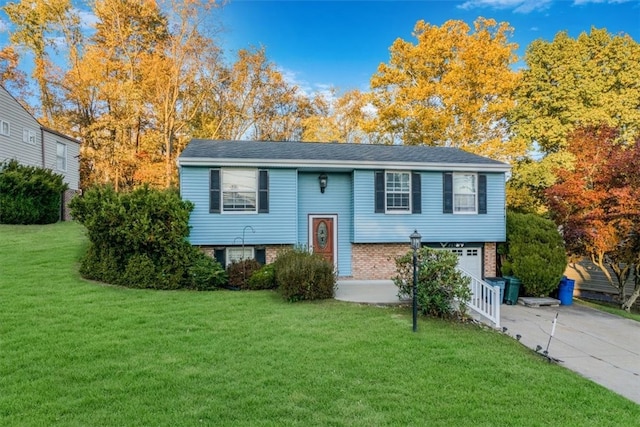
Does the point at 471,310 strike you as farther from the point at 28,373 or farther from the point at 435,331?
the point at 28,373

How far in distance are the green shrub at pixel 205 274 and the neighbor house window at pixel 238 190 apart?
1.61 m

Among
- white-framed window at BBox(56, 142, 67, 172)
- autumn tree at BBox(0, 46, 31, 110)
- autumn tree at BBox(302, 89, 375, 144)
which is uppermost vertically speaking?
autumn tree at BBox(0, 46, 31, 110)

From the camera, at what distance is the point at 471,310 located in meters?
8.56

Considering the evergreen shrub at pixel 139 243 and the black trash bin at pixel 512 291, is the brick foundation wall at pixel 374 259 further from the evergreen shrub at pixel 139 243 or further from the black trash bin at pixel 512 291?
the evergreen shrub at pixel 139 243

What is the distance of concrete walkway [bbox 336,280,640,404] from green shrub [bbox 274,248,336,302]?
2.12ft

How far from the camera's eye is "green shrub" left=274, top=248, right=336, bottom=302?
8.98 m

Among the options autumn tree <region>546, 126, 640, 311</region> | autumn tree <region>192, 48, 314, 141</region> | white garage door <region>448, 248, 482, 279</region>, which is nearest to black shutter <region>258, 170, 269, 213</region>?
white garage door <region>448, 248, 482, 279</region>

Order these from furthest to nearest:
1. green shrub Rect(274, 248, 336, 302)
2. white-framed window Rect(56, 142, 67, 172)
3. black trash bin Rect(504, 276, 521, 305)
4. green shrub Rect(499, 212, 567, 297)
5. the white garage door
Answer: white-framed window Rect(56, 142, 67, 172) < the white garage door < green shrub Rect(499, 212, 567, 297) < black trash bin Rect(504, 276, 521, 305) < green shrub Rect(274, 248, 336, 302)

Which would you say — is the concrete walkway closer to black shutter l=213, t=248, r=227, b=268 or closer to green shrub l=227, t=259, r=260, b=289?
green shrub l=227, t=259, r=260, b=289

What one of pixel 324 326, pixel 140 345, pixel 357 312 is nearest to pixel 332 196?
pixel 357 312

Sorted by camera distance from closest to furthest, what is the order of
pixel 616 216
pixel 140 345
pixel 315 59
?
pixel 140 345 < pixel 616 216 < pixel 315 59

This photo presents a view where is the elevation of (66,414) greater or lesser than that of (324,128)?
lesser

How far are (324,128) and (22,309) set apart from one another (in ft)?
75.5

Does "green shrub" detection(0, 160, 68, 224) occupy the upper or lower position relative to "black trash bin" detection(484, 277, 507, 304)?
upper
